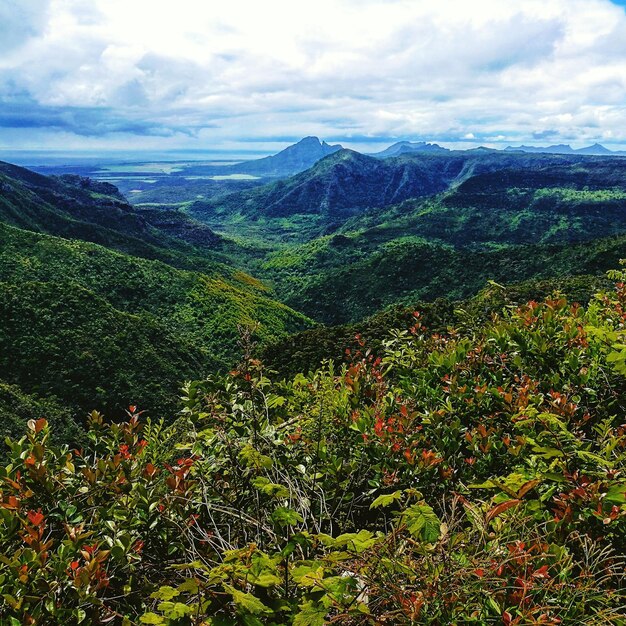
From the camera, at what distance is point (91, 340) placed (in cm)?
3416

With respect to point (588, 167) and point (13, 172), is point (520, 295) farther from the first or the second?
point (588, 167)

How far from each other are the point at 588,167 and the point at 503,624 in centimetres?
21856

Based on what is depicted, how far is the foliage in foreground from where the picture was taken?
6.75 ft

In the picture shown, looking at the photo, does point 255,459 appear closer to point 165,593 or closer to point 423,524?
point 165,593

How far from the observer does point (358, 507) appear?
148 inches

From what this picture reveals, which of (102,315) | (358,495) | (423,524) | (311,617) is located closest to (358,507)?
(358,495)

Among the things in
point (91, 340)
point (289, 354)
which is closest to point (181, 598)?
point (289, 354)

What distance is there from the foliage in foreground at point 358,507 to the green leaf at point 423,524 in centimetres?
1

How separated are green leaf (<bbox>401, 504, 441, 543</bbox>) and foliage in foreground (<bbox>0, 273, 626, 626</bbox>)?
1 centimetres

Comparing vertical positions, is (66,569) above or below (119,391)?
above

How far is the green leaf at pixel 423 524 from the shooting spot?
2.38m

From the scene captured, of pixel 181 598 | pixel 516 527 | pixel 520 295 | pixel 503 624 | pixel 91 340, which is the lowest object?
pixel 91 340

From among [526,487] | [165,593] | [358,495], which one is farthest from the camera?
[358,495]

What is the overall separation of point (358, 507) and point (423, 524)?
4.75 ft
